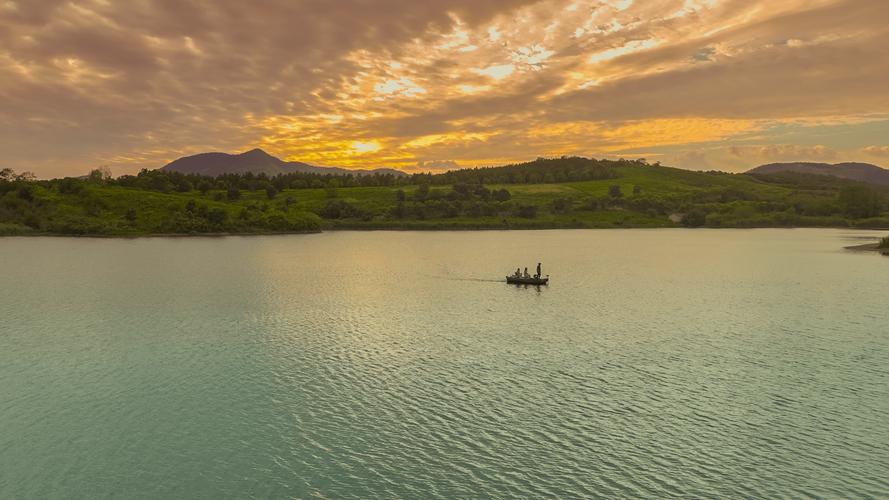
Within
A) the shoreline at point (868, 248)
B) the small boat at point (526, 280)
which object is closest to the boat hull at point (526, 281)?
the small boat at point (526, 280)

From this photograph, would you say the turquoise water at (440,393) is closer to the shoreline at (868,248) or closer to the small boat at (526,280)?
the small boat at (526,280)

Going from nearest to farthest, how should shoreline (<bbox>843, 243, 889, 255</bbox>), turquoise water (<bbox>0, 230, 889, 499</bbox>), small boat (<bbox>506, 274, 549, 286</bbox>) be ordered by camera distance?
1. turquoise water (<bbox>0, 230, 889, 499</bbox>)
2. small boat (<bbox>506, 274, 549, 286</bbox>)
3. shoreline (<bbox>843, 243, 889, 255</bbox>)

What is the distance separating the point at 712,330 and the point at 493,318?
94.1 ft

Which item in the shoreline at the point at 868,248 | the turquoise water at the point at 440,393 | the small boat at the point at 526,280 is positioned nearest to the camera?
the turquoise water at the point at 440,393

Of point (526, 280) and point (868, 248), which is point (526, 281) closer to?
point (526, 280)

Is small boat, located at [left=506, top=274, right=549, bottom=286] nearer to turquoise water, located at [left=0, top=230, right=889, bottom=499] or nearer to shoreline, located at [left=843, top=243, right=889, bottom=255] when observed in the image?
turquoise water, located at [left=0, top=230, right=889, bottom=499]

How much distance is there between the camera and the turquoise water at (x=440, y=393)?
33375 mm

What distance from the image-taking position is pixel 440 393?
47.1m

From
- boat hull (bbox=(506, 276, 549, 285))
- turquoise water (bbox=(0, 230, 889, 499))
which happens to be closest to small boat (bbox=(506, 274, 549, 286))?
boat hull (bbox=(506, 276, 549, 285))

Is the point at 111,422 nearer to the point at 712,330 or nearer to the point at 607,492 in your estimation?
the point at 607,492

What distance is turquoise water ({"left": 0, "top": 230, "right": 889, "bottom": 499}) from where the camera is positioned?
33375 millimetres

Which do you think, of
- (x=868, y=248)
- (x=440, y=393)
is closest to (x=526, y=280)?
(x=440, y=393)

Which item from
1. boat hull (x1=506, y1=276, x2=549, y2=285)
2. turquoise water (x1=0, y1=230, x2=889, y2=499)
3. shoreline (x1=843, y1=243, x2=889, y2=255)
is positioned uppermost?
shoreline (x1=843, y1=243, x2=889, y2=255)

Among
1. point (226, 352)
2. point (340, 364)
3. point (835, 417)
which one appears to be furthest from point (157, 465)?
point (835, 417)
